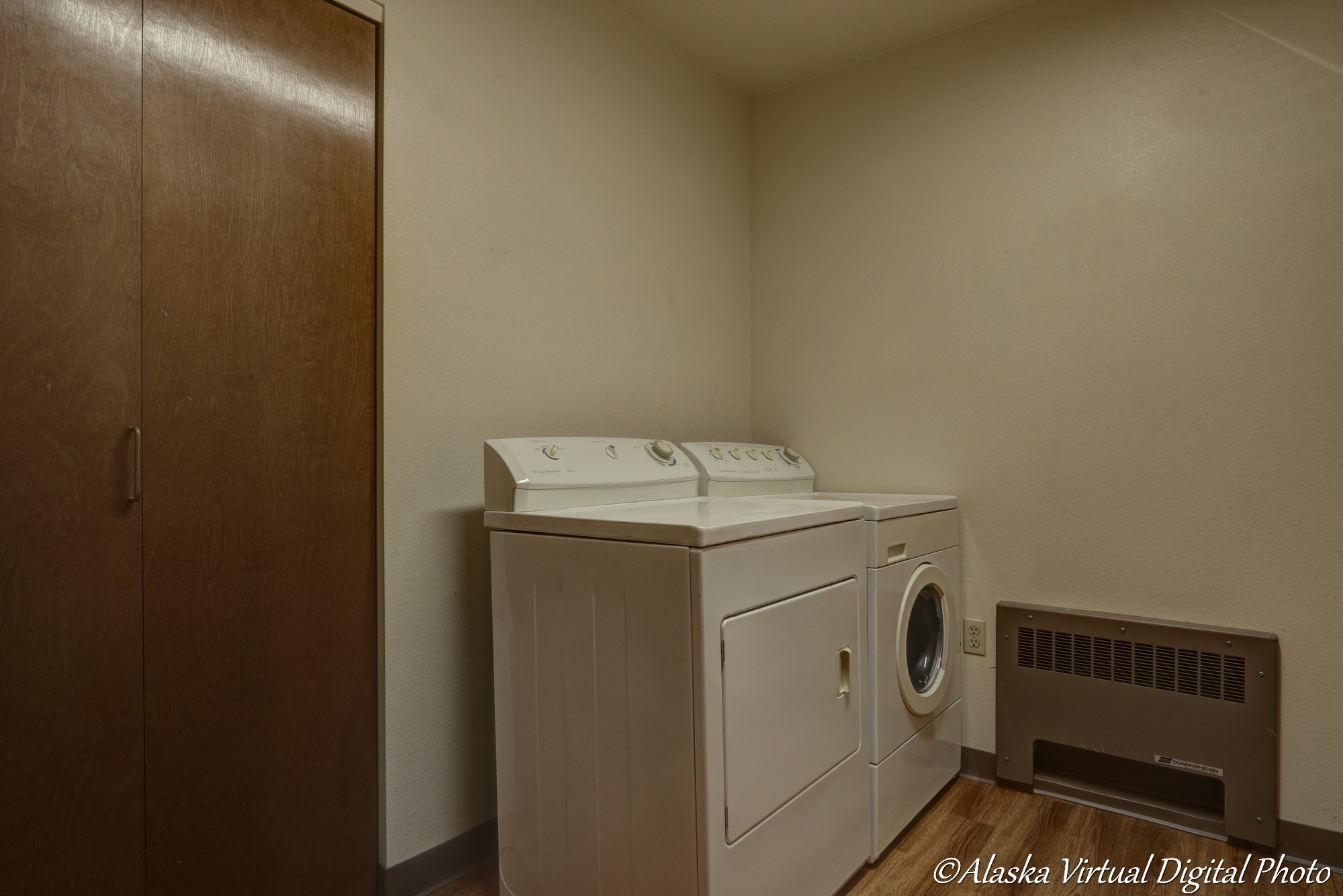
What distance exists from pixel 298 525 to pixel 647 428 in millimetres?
1096

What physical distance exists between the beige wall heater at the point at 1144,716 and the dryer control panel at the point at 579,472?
3.68ft

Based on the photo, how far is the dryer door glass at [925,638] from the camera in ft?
6.42

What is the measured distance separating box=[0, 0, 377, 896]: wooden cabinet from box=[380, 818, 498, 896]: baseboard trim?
0.10 meters

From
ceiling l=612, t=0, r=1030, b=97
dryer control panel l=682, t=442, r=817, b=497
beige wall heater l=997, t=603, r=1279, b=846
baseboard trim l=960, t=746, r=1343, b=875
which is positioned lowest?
baseboard trim l=960, t=746, r=1343, b=875

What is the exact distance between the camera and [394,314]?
1.56 meters

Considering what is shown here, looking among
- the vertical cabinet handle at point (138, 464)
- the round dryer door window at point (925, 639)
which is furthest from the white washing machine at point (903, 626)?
the vertical cabinet handle at point (138, 464)

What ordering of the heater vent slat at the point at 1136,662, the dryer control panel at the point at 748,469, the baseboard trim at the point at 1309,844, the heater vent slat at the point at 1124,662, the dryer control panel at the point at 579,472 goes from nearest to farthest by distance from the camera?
the dryer control panel at the point at 579,472 → the baseboard trim at the point at 1309,844 → the heater vent slat at the point at 1136,662 → the heater vent slat at the point at 1124,662 → the dryer control panel at the point at 748,469

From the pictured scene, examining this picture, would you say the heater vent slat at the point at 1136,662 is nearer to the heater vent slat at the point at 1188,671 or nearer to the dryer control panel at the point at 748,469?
the heater vent slat at the point at 1188,671

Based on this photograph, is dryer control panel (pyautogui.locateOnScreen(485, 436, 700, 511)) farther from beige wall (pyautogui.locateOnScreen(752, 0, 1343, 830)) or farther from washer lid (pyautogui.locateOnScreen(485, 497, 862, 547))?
beige wall (pyautogui.locateOnScreen(752, 0, 1343, 830))

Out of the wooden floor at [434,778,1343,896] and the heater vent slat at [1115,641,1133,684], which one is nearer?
the wooden floor at [434,778,1343,896]

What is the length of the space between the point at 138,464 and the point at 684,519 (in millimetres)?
939

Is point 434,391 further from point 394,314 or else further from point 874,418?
point 874,418

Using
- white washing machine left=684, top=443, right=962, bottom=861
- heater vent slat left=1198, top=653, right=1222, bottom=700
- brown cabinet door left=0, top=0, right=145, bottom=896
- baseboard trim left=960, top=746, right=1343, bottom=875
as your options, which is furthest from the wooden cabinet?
baseboard trim left=960, top=746, right=1343, bottom=875

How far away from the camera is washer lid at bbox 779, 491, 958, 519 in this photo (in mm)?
1723
